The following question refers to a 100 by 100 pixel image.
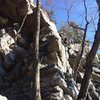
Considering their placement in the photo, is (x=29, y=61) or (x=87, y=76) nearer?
(x=87, y=76)

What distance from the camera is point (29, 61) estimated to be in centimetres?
1994

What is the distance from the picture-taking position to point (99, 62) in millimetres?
29703

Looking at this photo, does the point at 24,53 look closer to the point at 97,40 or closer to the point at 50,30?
the point at 50,30

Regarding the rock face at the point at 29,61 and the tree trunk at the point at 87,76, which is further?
the rock face at the point at 29,61

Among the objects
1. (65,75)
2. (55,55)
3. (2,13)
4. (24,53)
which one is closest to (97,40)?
(65,75)

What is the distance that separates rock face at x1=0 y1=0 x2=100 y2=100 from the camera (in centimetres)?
1562

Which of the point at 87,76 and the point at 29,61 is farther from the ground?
the point at 29,61

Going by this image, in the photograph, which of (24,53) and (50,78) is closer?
(50,78)

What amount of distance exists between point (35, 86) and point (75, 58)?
45.9ft

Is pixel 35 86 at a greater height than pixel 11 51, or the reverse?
pixel 11 51

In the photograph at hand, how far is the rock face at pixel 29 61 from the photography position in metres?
15.6

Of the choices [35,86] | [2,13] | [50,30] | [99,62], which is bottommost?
[35,86]

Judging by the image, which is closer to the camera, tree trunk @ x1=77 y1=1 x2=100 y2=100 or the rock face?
tree trunk @ x1=77 y1=1 x2=100 y2=100

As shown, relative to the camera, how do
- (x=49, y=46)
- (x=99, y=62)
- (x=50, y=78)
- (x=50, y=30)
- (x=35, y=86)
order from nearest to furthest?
(x=35, y=86)
(x=50, y=78)
(x=49, y=46)
(x=50, y=30)
(x=99, y=62)
